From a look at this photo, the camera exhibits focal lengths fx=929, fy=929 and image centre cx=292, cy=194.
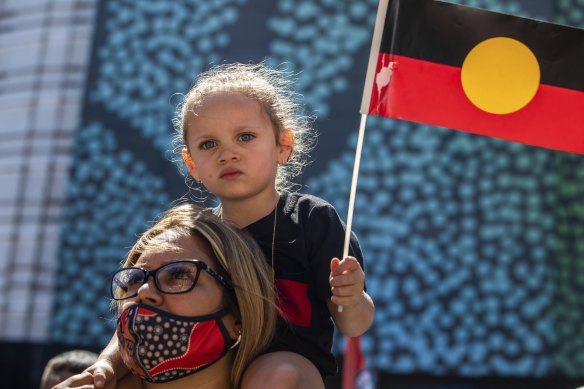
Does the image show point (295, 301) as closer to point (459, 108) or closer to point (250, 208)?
point (250, 208)

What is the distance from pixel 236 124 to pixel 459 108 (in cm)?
68

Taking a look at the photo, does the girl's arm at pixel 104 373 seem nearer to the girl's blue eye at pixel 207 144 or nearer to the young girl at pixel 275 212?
the young girl at pixel 275 212

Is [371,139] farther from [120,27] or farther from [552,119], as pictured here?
[552,119]

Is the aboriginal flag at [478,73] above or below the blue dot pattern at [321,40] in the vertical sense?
below

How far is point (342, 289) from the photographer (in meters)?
2.13

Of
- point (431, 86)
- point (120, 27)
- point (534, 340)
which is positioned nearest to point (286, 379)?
point (431, 86)

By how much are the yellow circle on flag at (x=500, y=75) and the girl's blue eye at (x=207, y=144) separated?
75cm

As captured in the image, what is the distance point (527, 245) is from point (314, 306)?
1551 cm

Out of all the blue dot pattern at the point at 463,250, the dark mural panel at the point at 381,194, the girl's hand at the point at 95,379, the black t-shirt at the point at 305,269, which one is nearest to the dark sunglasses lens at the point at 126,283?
the girl's hand at the point at 95,379

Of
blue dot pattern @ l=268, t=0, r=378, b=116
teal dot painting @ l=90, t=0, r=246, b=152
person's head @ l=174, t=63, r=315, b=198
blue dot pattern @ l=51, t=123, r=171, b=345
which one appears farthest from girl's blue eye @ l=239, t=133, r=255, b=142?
teal dot painting @ l=90, t=0, r=246, b=152

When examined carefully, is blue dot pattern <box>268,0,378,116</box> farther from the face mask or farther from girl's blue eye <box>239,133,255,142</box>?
the face mask

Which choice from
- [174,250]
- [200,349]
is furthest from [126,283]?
[200,349]

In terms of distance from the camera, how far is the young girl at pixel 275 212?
88.4 inches

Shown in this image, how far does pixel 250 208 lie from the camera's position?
8.02 ft
